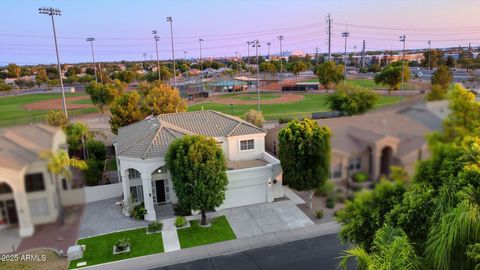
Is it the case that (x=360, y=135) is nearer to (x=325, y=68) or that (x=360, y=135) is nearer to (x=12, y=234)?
(x=12, y=234)

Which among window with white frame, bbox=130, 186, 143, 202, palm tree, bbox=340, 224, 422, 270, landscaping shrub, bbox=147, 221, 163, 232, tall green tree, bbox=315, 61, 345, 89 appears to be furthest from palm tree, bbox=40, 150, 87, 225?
tall green tree, bbox=315, 61, 345, 89

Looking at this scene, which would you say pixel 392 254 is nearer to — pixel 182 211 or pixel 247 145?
pixel 182 211

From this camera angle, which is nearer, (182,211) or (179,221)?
(179,221)

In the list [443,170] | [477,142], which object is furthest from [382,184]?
[477,142]

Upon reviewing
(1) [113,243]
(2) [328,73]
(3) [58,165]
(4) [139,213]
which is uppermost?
(3) [58,165]

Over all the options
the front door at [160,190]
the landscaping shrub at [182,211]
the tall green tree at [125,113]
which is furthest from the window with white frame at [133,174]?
the tall green tree at [125,113]

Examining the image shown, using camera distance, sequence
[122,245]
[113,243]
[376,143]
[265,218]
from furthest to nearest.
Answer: [265,218], [113,243], [122,245], [376,143]

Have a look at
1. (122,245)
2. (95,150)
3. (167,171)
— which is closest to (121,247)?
(122,245)

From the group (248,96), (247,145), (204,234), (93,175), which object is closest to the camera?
(204,234)
